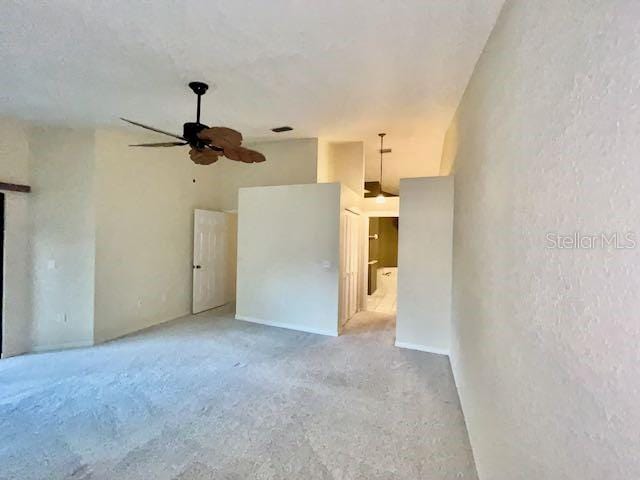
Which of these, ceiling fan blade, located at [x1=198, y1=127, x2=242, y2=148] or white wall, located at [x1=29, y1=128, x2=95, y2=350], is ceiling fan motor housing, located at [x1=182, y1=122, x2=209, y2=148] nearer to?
ceiling fan blade, located at [x1=198, y1=127, x2=242, y2=148]

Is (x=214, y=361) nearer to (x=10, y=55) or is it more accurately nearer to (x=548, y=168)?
(x=10, y=55)

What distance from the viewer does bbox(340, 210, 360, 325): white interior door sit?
497cm

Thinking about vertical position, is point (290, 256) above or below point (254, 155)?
below

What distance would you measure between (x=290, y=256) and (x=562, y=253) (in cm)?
422

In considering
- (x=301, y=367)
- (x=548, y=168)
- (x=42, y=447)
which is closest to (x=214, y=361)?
(x=301, y=367)

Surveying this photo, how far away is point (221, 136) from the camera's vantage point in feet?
9.26

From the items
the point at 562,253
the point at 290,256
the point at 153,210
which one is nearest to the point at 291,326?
the point at 290,256

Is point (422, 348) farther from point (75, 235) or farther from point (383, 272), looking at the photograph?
point (383, 272)

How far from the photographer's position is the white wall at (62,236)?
412 centimetres

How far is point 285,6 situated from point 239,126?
268 centimetres

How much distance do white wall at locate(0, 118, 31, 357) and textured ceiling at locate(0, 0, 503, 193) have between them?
0.42m

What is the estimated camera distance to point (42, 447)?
7.06 ft

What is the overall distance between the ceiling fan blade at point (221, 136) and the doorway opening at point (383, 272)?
4.45 m

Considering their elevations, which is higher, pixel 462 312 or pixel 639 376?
pixel 639 376
